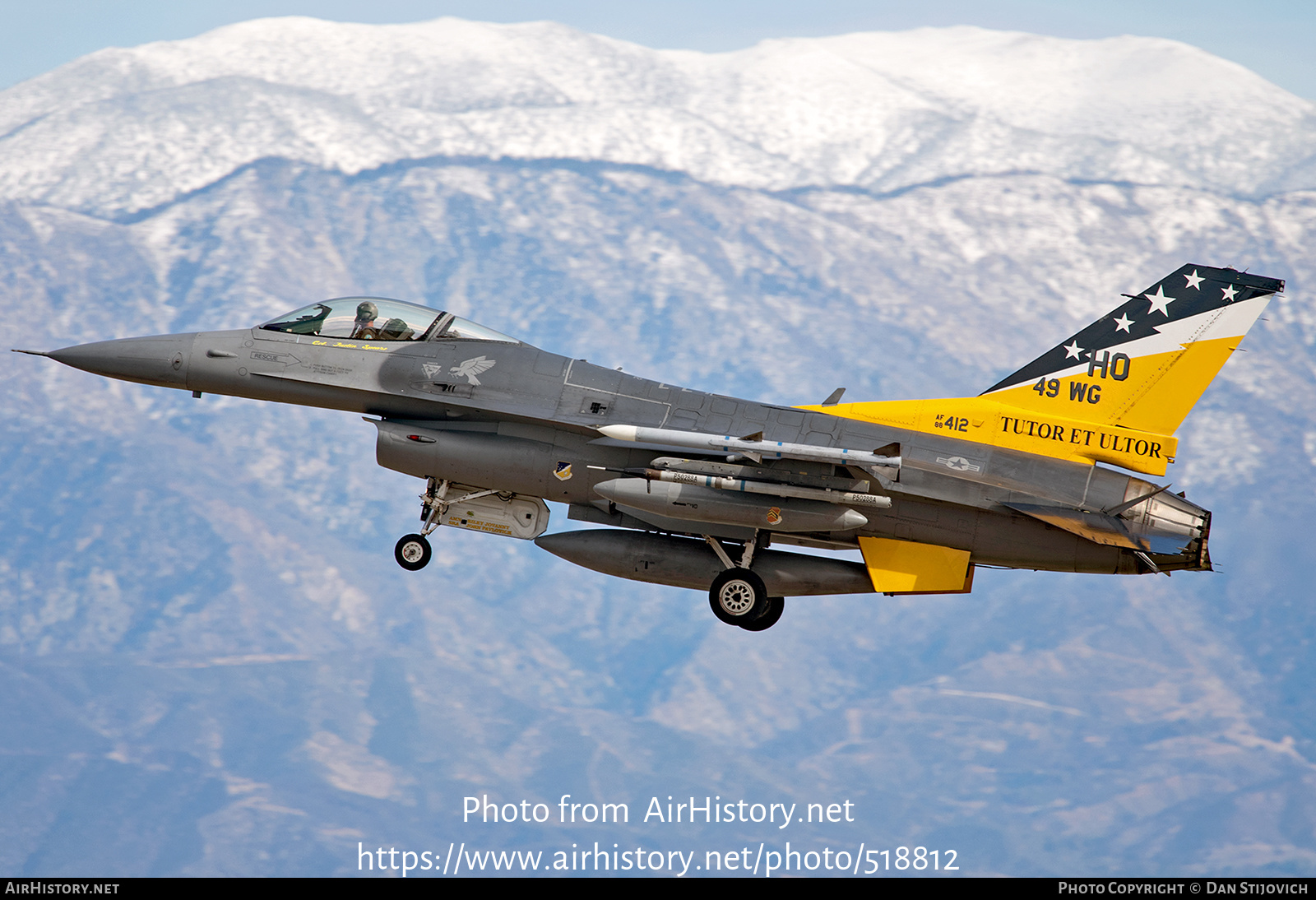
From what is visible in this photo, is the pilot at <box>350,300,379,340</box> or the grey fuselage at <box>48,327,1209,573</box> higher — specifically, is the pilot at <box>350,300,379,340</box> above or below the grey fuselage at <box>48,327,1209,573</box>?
above

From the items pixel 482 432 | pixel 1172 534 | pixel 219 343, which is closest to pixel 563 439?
pixel 482 432

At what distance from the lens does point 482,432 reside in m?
19.4

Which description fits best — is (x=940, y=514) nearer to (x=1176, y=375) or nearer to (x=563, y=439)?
(x=1176, y=375)

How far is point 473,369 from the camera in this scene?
19.6 m

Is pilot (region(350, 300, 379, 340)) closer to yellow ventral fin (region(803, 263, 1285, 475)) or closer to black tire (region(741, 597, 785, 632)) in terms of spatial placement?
yellow ventral fin (region(803, 263, 1285, 475))

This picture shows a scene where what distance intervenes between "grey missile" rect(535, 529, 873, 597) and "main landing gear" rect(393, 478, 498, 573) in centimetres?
136

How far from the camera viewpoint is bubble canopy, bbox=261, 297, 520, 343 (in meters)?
19.9

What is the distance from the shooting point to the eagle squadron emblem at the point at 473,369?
19.5 m

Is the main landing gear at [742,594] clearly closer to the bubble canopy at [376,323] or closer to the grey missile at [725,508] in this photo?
the grey missile at [725,508]

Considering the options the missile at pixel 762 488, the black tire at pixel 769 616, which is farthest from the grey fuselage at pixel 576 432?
the black tire at pixel 769 616

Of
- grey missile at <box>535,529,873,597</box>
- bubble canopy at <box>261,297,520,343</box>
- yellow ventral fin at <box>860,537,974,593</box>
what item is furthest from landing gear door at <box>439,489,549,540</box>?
yellow ventral fin at <box>860,537,974,593</box>

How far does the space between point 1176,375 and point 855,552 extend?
497cm

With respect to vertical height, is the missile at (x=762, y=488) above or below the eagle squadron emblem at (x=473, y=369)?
below
